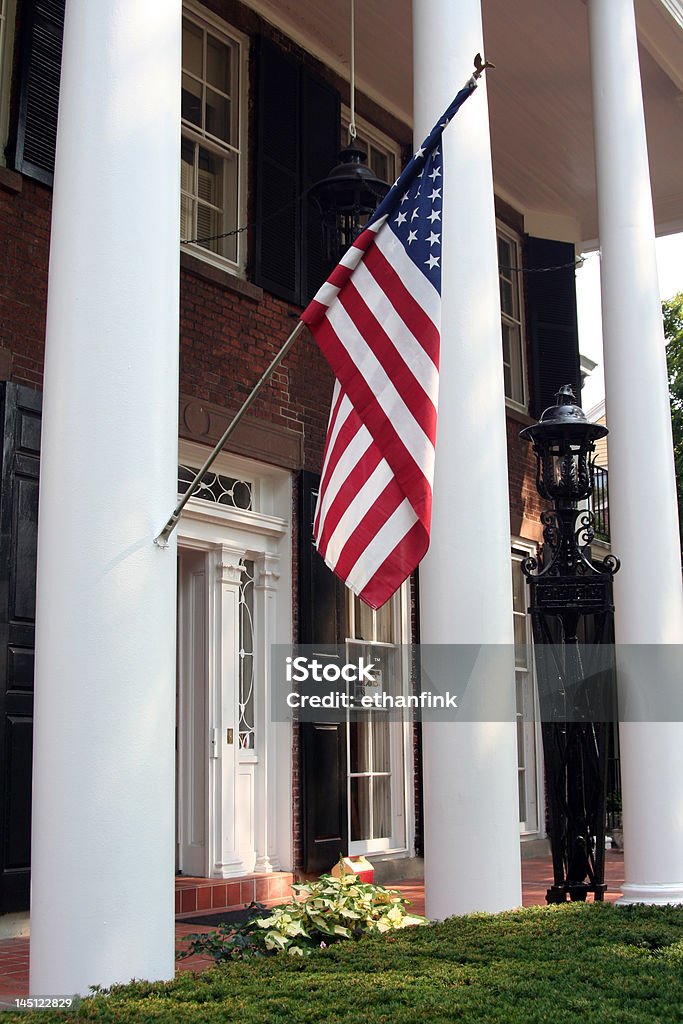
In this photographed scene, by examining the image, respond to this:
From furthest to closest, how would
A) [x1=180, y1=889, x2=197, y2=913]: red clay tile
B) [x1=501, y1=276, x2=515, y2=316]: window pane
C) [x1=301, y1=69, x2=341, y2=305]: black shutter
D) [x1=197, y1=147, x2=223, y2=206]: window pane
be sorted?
[x1=501, y1=276, x2=515, y2=316]: window pane, [x1=301, y1=69, x2=341, y2=305]: black shutter, [x1=197, y1=147, x2=223, y2=206]: window pane, [x1=180, y1=889, x2=197, y2=913]: red clay tile

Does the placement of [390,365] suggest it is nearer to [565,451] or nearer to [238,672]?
[565,451]

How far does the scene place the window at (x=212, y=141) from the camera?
8.90 m

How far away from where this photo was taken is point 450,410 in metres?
5.77

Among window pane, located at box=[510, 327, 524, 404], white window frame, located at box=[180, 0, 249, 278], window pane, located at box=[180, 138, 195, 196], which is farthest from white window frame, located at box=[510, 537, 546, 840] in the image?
window pane, located at box=[180, 138, 195, 196]

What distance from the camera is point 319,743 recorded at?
891 cm

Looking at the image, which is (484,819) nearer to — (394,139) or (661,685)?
(661,685)

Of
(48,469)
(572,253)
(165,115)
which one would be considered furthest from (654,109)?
(48,469)

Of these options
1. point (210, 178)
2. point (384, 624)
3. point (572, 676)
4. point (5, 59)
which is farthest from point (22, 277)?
point (384, 624)

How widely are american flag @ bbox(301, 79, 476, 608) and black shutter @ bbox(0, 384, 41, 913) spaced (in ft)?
10.5

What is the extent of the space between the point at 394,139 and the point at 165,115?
737 centimetres

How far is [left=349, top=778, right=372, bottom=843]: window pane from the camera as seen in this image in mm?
9625

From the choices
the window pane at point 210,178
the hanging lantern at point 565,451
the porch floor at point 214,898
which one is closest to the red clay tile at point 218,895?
the porch floor at point 214,898

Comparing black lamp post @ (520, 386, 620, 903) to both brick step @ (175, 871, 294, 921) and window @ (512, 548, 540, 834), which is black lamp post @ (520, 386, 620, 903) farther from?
window @ (512, 548, 540, 834)

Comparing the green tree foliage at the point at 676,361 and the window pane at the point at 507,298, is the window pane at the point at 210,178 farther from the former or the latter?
the green tree foliage at the point at 676,361
